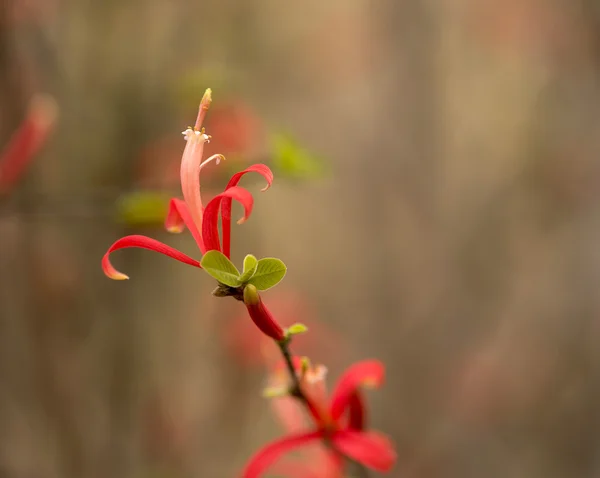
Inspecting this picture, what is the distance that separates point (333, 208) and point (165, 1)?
589 mm

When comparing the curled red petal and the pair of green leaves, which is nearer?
the pair of green leaves

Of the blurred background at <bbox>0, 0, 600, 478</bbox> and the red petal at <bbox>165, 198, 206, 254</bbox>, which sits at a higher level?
the blurred background at <bbox>0, 0, 600, 478</bbox>

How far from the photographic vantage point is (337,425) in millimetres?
342

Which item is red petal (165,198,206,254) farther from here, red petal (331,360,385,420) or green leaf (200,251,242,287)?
red petal (331,360,385,420)

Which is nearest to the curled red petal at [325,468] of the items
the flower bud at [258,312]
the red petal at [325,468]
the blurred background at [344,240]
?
the red petal at [325,468]

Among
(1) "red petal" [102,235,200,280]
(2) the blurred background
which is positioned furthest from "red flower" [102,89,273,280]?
(2) the blurred background

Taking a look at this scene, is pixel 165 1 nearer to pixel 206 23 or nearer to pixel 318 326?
pixel 206 23

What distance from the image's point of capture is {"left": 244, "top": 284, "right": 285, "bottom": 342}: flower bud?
0.81ft

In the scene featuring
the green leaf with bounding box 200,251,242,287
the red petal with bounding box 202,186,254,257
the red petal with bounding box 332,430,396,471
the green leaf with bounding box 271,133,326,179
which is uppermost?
the green leaf with bounding box 271,133,326,179

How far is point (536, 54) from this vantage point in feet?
4.39

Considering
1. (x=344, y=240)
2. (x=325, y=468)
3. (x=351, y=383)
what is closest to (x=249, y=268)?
(x=351, y=383)

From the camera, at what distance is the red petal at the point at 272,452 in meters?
0.32

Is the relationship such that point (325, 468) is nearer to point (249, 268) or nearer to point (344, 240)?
point (249, 268)

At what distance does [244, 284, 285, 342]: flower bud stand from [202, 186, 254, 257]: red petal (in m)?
0.03
